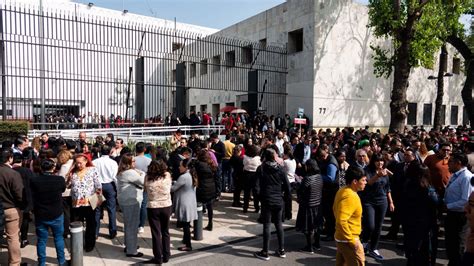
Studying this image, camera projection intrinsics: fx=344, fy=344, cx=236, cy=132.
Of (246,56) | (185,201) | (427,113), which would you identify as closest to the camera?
(185,201)

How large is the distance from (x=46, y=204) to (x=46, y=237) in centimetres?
52

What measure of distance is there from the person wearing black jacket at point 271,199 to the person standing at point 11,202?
12.0ft

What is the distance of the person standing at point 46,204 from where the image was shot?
16.4ft

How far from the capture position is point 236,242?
21.4 ft

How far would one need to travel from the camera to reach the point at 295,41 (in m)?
19.4

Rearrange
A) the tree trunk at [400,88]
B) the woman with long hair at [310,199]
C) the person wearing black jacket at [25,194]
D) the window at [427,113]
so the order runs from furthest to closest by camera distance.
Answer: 1. the window at [427,113]
2. the tree trunk at [400,88]
3. the woman with long hair at [310,199]
4. the person wearing black jacket at [25,194]

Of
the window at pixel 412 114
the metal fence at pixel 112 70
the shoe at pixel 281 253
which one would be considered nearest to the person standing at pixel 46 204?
the shoe at pixel 281 253

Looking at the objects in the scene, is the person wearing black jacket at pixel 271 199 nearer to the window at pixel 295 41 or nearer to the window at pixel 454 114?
the window at pixel 295 41

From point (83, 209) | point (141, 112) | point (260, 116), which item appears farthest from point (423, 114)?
point (83, 209)

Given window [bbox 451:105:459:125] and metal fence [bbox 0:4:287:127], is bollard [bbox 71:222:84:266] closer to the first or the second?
metal fence [bbox 0:4:287:127]

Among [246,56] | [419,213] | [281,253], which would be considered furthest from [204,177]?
[246,56]

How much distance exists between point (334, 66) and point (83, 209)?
15076 mm

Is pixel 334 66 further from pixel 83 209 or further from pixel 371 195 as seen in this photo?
pixel 83 209

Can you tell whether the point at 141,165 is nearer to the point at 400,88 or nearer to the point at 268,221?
the point at 268,221
